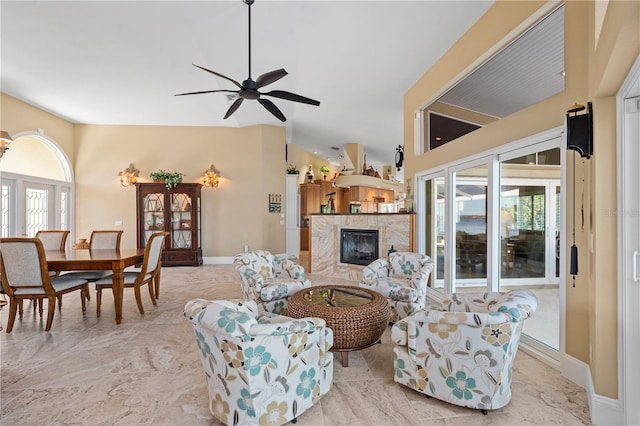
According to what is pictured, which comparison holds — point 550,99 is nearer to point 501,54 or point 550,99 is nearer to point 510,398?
point 501,54

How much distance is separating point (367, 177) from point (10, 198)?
7.77 metres

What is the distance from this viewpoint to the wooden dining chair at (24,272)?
3.09 meters

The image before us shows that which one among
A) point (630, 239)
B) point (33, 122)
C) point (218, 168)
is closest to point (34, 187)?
point (33, 122)

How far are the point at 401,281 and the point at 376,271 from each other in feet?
1.19

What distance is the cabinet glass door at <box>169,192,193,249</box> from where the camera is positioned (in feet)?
22.7

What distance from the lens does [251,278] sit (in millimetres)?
3414

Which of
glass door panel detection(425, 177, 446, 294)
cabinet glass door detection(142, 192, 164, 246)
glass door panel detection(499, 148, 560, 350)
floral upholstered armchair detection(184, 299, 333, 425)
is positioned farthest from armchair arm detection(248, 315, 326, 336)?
cabinet glass door detection(142, 192, 164, 246)

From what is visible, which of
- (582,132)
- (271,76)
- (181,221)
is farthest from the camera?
(181,221)

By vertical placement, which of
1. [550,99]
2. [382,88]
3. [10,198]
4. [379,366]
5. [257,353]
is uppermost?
[382,88]

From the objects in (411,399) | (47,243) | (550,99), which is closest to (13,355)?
(47,243)

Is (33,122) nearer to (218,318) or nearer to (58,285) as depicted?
(58,285)

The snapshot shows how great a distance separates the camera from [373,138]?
25.9 feet

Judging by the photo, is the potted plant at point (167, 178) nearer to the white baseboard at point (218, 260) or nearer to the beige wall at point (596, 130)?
the white baseboard at point (218, 260)

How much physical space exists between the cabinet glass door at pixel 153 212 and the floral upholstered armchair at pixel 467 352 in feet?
21.0
